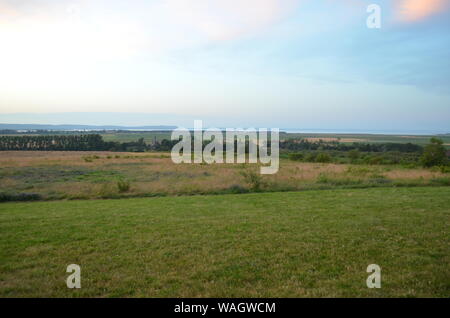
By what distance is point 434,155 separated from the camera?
44719mm

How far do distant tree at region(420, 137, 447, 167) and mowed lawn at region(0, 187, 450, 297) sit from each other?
137ft

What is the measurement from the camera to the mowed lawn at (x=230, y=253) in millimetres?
4906

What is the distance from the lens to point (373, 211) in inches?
440

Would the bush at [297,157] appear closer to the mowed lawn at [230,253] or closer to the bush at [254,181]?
the bush at [254,181]

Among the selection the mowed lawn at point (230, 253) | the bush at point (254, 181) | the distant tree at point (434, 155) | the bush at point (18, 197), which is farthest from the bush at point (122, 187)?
the distant tree at point (434, 155)

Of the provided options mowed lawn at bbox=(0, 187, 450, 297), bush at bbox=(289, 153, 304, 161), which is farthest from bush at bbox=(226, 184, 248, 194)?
bush at bbox=(289, 153, 304, 161)

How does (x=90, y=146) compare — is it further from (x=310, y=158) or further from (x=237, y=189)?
(x=237, y=189)

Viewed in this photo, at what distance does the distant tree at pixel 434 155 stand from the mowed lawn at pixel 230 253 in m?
41.8

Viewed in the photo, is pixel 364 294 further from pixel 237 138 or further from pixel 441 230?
pixel 237 138

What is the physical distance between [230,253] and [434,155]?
169 feet

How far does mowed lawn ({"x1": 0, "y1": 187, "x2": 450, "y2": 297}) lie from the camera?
4906 mm

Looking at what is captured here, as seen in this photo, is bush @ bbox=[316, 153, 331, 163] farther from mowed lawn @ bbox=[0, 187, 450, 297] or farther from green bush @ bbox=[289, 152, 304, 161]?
mowed lawn @ bbox=[0, 187, 450, 297]
